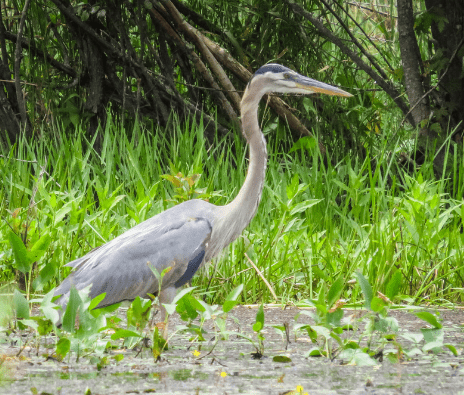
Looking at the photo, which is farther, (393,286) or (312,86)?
(312,86)

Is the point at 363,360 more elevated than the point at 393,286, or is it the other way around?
the point at 393,286

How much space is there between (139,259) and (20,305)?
82cm

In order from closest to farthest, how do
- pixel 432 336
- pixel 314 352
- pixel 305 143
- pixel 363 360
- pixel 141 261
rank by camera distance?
pixel 363 360 < pixel 432 336 < pixel 314 352 < pixel 141 261 < pixel 305 143

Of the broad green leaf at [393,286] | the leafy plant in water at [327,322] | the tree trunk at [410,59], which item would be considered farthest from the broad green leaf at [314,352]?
the tree trunk at [410,59]

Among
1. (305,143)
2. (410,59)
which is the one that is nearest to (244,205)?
(305,143)

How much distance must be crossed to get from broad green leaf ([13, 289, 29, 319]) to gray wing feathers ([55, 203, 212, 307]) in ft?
1.88

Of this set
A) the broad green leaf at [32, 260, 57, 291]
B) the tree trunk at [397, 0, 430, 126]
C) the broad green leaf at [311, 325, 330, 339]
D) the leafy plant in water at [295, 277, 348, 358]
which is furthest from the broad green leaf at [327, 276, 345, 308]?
the tree trunk at [397, 0, 430, 126]

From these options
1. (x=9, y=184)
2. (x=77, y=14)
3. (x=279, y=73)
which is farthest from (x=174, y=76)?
(x=279, y=73)

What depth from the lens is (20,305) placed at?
7.82 ft

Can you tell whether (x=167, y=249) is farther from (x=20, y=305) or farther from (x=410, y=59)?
(x=410, y=59)

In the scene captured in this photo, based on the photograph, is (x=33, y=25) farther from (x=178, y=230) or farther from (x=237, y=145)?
(x=178, y=230)

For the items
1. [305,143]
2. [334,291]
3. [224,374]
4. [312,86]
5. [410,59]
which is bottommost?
[224,374]

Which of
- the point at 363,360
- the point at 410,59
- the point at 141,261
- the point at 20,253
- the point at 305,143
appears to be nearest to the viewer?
the point at 363,360

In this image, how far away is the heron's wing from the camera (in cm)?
307
